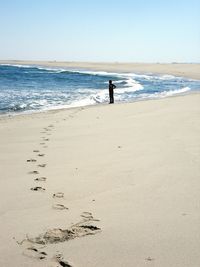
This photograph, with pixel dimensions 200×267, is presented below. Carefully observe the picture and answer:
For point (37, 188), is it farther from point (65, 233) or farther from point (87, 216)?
point (65, 233)

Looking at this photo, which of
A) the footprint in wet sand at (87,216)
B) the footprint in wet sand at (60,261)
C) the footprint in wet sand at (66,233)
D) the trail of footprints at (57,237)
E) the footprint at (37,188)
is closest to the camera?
the footprint in wet sand at (60,261)

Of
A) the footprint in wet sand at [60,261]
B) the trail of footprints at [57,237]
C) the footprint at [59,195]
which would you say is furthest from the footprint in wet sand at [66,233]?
the footprint at [59,195]

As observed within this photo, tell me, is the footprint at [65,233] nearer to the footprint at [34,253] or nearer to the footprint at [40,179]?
the footprint at [34,253]

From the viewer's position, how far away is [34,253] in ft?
9.70

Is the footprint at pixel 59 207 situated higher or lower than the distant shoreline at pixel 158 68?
lower

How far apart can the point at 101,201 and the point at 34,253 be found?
122 cm

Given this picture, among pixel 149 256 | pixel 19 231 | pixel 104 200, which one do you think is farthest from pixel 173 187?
pixel 19 231

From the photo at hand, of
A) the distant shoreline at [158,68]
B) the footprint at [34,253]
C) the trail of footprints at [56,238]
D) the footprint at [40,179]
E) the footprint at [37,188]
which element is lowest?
the footprint at [34,253]

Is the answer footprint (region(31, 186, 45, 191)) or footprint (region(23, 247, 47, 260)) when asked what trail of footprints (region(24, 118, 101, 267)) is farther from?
footprint (region(31, 186, 45, 191))

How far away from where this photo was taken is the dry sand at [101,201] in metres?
2.94

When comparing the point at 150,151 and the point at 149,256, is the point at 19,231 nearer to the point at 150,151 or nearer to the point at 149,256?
the point at 149,256

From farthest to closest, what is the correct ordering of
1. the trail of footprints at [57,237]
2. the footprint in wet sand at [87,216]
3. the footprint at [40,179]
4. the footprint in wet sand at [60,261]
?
the footprint at [40,179], the footprint in wet sand at [87,216], the trail of footprints at [57,237], the footprint in wet sand at [60,261]

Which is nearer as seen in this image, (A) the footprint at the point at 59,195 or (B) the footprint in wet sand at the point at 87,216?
(B) the footprint in wet sand at the point at 87,216

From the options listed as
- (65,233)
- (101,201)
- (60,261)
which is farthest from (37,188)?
(60,261)
